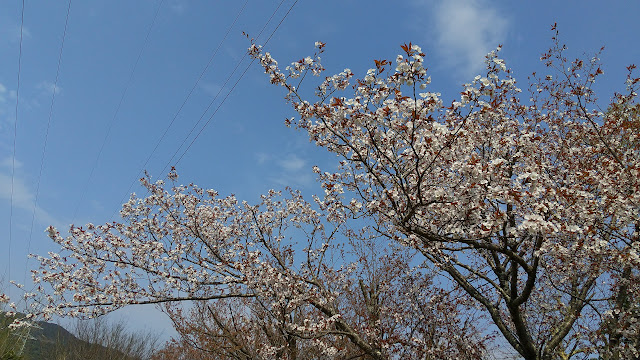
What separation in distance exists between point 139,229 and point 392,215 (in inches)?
274

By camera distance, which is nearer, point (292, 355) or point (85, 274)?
point (292, 355)

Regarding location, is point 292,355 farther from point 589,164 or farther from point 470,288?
point 589,164

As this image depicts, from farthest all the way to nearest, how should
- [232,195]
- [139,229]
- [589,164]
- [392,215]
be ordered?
[232,195], [139,229], [589,164], [392,215]

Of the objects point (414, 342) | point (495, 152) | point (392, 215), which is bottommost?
point (414, 342)

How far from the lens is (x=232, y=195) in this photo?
1073cm

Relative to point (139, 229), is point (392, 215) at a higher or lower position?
lower

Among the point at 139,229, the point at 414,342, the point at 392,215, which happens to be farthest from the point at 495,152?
the point at 139,229

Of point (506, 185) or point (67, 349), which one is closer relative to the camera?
point (506, 185)

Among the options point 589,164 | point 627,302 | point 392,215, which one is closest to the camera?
point 392,215

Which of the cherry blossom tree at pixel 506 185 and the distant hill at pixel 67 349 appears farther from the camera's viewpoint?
the distant hill at pixel 67 349

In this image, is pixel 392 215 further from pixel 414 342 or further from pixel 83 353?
pixel 83 353

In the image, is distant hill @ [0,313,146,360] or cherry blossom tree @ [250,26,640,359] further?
distant hill @ [0,313,146,360]

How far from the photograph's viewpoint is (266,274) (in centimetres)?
812

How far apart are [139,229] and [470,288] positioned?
780 cm
